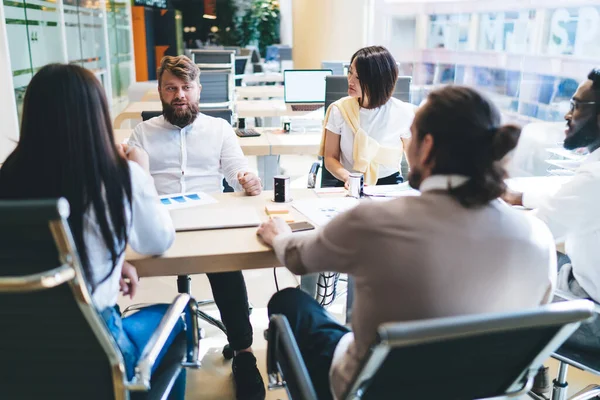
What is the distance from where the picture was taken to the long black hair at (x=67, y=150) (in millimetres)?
1140

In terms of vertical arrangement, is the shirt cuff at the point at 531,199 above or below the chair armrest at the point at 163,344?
above

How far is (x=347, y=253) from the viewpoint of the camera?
3.51 ft

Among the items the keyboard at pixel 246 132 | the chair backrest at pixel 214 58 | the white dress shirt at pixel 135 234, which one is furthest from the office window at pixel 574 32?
the chair backrest at pixel 214 58

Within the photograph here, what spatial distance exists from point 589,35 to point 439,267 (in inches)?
91.2

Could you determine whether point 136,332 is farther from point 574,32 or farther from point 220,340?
point 574,32

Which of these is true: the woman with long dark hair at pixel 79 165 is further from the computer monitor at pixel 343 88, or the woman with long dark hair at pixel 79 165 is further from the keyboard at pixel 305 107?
the keyboard at pixel 305 107

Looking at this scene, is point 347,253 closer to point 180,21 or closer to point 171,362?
point 171,362

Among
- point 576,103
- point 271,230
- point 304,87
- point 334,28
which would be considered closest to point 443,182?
point 271,230

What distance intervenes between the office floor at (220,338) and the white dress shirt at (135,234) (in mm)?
928

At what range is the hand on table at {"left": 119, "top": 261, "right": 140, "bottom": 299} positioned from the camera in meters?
1.42

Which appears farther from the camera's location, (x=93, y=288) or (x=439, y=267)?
(x=93, y=288)

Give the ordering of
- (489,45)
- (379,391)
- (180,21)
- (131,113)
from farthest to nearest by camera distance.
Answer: (180,21)
(131,113)
(489,45)
(379,391)

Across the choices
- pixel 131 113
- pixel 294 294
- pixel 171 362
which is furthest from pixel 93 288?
pixel 131 113

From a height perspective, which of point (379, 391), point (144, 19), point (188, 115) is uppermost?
point (144, 19)
